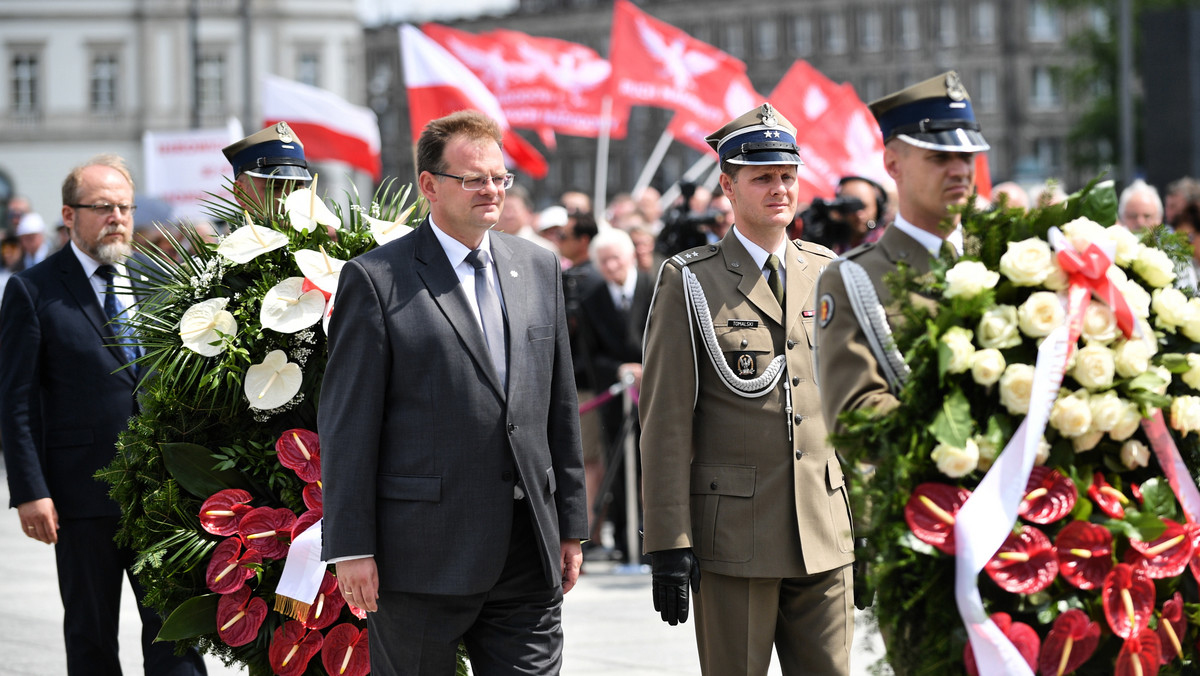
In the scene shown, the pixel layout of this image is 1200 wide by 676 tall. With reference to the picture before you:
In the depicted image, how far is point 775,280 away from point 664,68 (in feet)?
39.4

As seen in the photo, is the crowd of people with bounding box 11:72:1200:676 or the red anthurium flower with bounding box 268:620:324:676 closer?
the crowd of people with bounding box 11:72:1200:676

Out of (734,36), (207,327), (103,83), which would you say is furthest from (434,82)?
(734,36)

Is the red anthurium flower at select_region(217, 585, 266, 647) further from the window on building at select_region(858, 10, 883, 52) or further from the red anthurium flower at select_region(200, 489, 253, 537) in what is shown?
the window on building at select_region(858, 10, 883, 52)

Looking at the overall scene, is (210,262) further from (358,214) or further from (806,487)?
(806,487)

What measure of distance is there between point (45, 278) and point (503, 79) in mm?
12313

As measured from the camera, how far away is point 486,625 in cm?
453

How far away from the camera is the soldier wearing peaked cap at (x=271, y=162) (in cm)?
593

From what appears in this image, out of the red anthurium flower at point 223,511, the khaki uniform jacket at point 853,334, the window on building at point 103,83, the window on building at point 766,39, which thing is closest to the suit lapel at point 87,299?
the red anthurium flower at point 223,511

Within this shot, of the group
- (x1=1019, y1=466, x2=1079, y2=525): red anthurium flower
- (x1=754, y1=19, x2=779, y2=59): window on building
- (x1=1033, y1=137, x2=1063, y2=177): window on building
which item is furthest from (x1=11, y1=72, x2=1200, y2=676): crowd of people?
(x1=754, y1=19, x2=779, y2=59): window on building

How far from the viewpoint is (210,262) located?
5.47m

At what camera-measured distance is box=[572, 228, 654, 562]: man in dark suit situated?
1062 cm

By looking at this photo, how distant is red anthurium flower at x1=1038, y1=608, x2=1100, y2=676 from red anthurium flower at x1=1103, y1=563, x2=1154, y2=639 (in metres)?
0.05

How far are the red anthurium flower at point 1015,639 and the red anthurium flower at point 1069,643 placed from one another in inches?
1.8

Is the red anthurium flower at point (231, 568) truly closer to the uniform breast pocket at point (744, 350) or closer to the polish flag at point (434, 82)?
the uniform breast pocket at point (744, 350)
